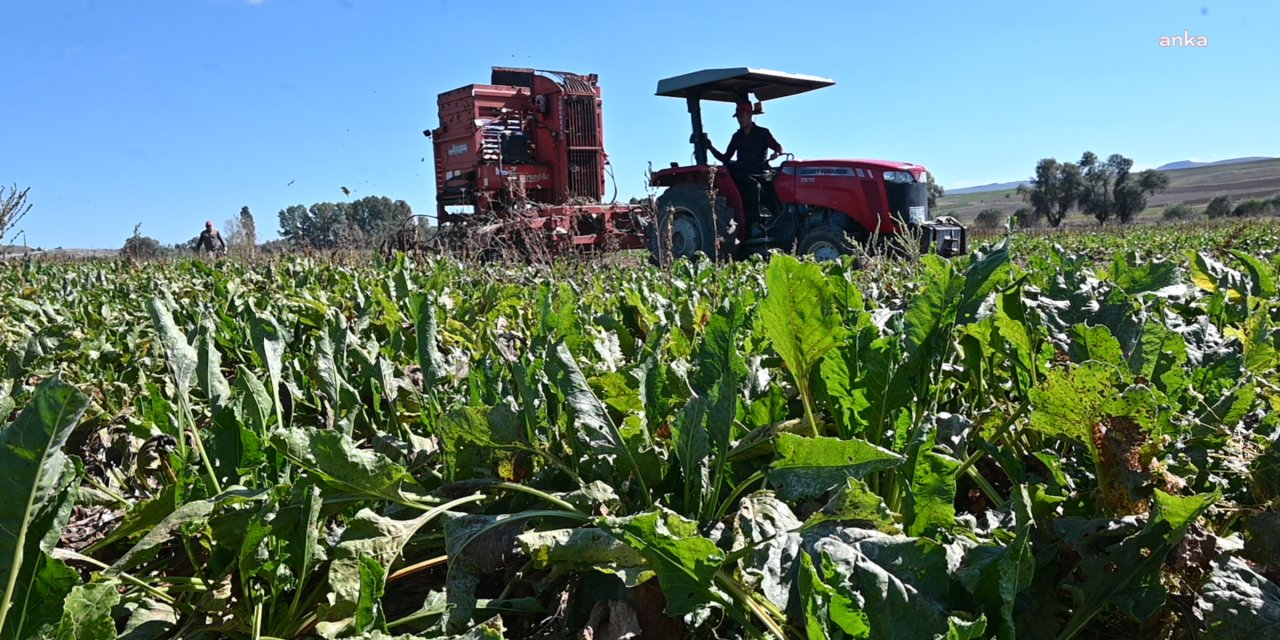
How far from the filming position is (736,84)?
37.3 ft

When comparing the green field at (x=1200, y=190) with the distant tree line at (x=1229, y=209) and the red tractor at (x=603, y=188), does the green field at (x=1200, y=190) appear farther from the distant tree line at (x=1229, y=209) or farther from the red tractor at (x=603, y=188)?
the red tractor at (x=603, y=188)

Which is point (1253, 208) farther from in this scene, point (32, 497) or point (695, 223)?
point (32, 497)

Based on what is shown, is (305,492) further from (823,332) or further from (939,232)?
(939,232)

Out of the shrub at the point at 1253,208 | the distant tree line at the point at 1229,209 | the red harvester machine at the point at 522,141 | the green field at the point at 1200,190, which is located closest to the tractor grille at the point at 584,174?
the red harvester machine at the point at 522,141

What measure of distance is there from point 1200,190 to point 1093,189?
3423 cm

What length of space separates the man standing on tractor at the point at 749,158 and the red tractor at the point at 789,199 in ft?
0.18

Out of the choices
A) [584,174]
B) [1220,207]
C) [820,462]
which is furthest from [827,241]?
Result: [1220,207]

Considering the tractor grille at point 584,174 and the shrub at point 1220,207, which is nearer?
the tractor grille at point 584,174

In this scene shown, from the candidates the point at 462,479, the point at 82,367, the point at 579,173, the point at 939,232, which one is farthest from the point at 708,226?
the point at 462,479

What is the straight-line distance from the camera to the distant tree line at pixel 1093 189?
62.2 metres

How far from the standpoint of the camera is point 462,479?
60.7 inches

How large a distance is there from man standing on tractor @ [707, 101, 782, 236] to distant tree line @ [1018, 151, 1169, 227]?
189 ft

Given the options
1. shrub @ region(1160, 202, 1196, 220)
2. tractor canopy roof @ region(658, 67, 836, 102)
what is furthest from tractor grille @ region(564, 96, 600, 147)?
shrub @ region(1160, 202, 1196, 220)

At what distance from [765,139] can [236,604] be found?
10723mm
